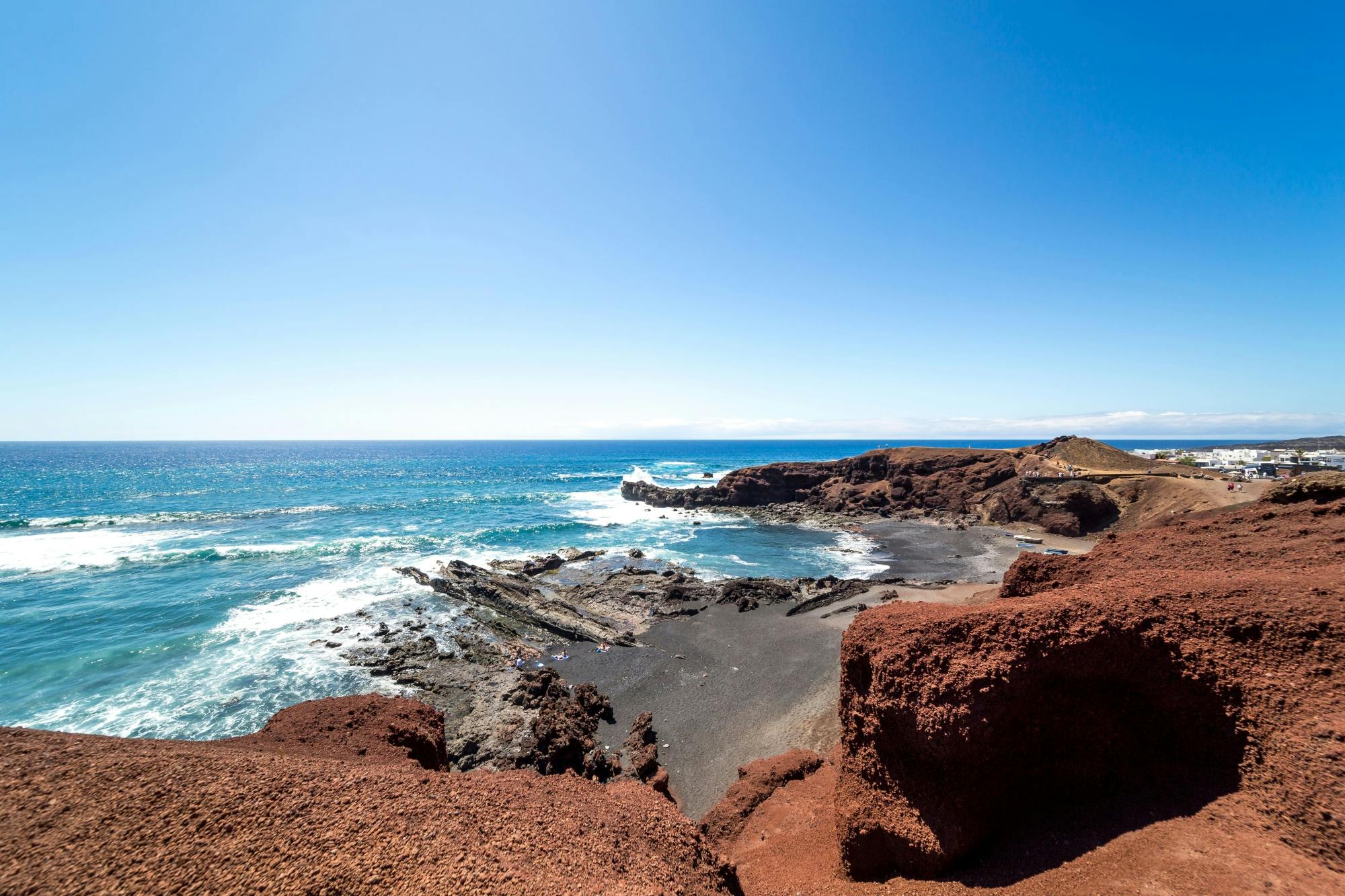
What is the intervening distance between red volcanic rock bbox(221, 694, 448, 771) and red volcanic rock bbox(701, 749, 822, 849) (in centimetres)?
619

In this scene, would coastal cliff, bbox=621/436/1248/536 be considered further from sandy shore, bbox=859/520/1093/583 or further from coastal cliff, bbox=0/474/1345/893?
coastal cliff, bbox=0/474/1345/893

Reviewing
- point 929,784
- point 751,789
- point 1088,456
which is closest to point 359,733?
point 751,789

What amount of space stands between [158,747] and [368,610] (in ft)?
80.7

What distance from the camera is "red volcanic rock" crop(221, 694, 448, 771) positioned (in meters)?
7.95

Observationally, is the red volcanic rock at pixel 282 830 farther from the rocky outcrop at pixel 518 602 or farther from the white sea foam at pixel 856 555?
the white sea foam at pixel 856 555

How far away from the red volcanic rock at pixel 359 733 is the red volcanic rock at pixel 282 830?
A: 1.94m

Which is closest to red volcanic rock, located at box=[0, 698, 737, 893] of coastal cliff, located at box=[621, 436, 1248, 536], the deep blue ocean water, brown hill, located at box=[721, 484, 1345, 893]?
brown hill, located at box=[721, 484, 1345, 893]

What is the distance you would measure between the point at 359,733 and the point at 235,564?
3706 centimetres

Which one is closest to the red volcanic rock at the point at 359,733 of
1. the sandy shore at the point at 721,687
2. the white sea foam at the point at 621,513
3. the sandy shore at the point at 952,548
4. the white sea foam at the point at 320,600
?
the sandy shore at the point at 721,687

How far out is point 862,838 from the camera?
7.99 m

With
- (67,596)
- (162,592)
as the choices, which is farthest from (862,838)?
(67,596)

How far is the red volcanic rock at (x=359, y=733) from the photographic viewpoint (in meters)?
7.95

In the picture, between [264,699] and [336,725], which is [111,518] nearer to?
[264,699]

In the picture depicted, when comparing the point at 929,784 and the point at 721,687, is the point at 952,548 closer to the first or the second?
the point at 721,687
